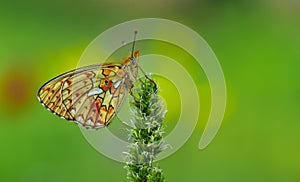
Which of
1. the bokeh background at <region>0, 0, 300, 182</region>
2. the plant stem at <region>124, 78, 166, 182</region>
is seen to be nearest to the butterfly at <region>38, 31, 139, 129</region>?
the plant stem at <region>124, 78, 166, 182</region>

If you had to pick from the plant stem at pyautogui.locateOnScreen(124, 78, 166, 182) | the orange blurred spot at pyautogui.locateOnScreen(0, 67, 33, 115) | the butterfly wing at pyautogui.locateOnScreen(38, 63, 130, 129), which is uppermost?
the orange blurred spot at pyautogui.locateOnScreen(0, 67, 33, 115)

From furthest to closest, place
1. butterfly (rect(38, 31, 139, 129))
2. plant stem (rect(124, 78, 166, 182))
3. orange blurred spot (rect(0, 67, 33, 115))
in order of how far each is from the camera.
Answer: orange blurred spot (rect(0, 67, 33, 115))
butterfly (rect(38, 31, 139, 129))
plant stem (rect(124, 78, 166, 182))

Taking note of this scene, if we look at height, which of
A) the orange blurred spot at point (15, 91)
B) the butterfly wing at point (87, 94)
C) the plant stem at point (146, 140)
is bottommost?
the plant stem at point (146, 140)

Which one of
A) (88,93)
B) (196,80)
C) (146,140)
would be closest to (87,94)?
(88,93)

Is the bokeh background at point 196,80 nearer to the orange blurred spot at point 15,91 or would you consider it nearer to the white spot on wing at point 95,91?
the orange blurred spot at point 15,91

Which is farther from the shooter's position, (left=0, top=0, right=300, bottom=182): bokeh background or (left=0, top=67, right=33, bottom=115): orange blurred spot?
(left=0, top=67, right=33, bottom=115): orange blurred spot

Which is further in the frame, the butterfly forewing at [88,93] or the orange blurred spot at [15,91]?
the orange blurred spot at [15,91]

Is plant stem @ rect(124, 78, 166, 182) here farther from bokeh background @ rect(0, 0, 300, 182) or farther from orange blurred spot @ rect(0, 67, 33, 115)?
orange blurred spot @ rect(0, 67, 33, 115)

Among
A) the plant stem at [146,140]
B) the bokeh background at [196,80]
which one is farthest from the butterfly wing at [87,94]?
the bokeh background at [196,80]

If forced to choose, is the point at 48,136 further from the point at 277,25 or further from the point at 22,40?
the point at 277,25
